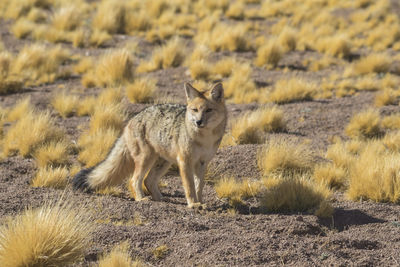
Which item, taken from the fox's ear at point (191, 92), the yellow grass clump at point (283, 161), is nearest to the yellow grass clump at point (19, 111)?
the fox's ear at point (191, 92)

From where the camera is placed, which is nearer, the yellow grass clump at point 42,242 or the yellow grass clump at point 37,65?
the yellow grass clump at point 42,242

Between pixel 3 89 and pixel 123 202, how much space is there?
725cm

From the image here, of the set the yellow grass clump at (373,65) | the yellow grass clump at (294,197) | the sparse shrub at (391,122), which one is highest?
the yellow grass clump at (373,65)

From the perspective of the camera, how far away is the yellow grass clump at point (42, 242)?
4.16 m

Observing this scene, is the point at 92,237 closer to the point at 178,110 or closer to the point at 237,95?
the point at 178,110

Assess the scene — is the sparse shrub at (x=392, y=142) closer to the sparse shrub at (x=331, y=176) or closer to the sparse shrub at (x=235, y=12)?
the sparse shrub at (x=331, y=176)

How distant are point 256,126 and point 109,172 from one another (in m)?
3.55

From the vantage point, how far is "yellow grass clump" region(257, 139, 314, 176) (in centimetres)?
785

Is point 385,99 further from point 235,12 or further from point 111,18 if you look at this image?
point 235,12

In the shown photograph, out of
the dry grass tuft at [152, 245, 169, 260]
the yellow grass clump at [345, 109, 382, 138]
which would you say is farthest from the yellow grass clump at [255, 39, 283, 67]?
the dry grass tuft at [152, 245, 169, 260]

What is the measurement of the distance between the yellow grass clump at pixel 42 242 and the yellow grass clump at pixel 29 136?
14.4 feet

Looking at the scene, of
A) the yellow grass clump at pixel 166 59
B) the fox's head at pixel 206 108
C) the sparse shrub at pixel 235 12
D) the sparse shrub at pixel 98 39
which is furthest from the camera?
the sparse shrub at pixel 235 12

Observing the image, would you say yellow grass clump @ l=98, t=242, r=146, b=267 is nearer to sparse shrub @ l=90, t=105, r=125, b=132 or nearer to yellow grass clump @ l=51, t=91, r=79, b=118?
sparse shrub @ l=90, t=105, r=125, b=132

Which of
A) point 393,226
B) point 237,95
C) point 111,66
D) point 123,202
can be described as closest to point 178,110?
point 123,202
